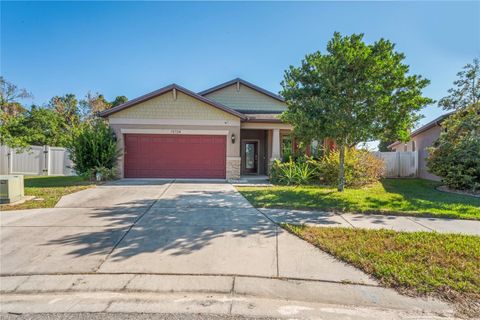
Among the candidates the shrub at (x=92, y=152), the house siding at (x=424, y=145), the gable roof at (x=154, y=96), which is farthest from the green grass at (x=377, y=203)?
the shrub at (x=92, y=152)

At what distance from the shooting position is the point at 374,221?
20.3 ft

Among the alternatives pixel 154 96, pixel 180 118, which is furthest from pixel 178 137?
pixel 154 96

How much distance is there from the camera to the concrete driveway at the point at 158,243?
149 inches

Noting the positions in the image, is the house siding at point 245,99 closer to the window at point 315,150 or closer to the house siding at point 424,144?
the window at point 315,150

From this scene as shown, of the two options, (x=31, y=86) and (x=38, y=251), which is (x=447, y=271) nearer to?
(x=38, y=251)

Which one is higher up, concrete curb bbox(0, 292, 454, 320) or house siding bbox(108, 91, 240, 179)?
house siding bbox(108, 91, 240, 179)

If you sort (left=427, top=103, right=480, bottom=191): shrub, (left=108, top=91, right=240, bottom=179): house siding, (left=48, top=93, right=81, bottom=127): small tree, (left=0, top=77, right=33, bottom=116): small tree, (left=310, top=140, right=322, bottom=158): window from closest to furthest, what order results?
1. (left=427, top=103, right=480, bottom=191): shrub
2. (left=108, top=91, right=240, bottom=179): house siding
3. (left=310, top=140, right=322, bottom=158): window
4. (left=0, top=77, right=33, bottom=116): small tree
5. (left=48, top=93, right=81, bottom=127): small tree

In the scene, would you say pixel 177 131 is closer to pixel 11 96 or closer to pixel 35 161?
pixel 35 161

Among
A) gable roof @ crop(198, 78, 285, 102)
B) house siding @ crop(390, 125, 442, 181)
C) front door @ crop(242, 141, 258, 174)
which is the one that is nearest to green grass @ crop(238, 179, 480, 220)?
house siding @ crop(390, 125, 442, 181)

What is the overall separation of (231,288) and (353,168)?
10.3 meters

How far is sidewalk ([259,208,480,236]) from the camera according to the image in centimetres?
568

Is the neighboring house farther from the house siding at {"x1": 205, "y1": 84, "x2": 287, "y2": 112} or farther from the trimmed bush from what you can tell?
the house siding at {"x1": 205, "y1": 84, "x2": 287, "y2": 112}

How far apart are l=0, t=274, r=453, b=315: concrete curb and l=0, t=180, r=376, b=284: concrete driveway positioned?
0.50 feet

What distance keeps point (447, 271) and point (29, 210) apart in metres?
8.91
